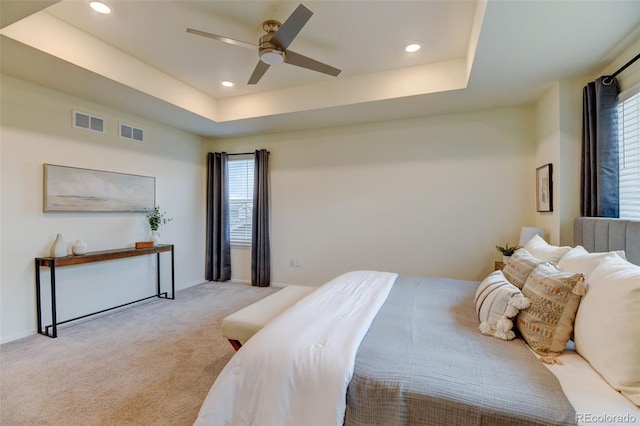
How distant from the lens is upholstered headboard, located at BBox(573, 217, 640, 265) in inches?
73.4

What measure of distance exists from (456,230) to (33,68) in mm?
4858

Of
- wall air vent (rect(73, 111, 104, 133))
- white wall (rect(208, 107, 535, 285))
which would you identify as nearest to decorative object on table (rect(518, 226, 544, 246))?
white wall (rect(208, 107, 535, 285))

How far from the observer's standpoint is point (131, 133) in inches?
157

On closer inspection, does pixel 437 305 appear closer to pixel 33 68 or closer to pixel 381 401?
pixel 381 401

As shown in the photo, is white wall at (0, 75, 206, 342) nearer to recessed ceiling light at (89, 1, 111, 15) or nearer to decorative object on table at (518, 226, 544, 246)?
recessed ceiling light at (89, 1, 111, 15)

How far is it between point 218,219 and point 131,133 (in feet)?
5.93

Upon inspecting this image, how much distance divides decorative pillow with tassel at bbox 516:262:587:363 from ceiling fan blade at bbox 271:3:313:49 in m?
2.09

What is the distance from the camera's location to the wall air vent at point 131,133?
3.88 m

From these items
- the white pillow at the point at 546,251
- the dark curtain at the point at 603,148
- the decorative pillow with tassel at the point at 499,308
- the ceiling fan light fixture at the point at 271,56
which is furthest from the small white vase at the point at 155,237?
the dark curtain at the point at 603,148

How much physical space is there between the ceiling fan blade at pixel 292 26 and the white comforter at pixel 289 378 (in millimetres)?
1928

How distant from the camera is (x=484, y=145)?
380 centimetres

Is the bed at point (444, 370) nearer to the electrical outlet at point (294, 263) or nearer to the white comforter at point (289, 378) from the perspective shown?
the white comforter at point (289, 378)

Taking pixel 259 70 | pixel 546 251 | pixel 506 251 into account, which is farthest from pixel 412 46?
pixel 506 251

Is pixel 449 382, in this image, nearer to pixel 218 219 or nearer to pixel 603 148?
pixel 603 148
